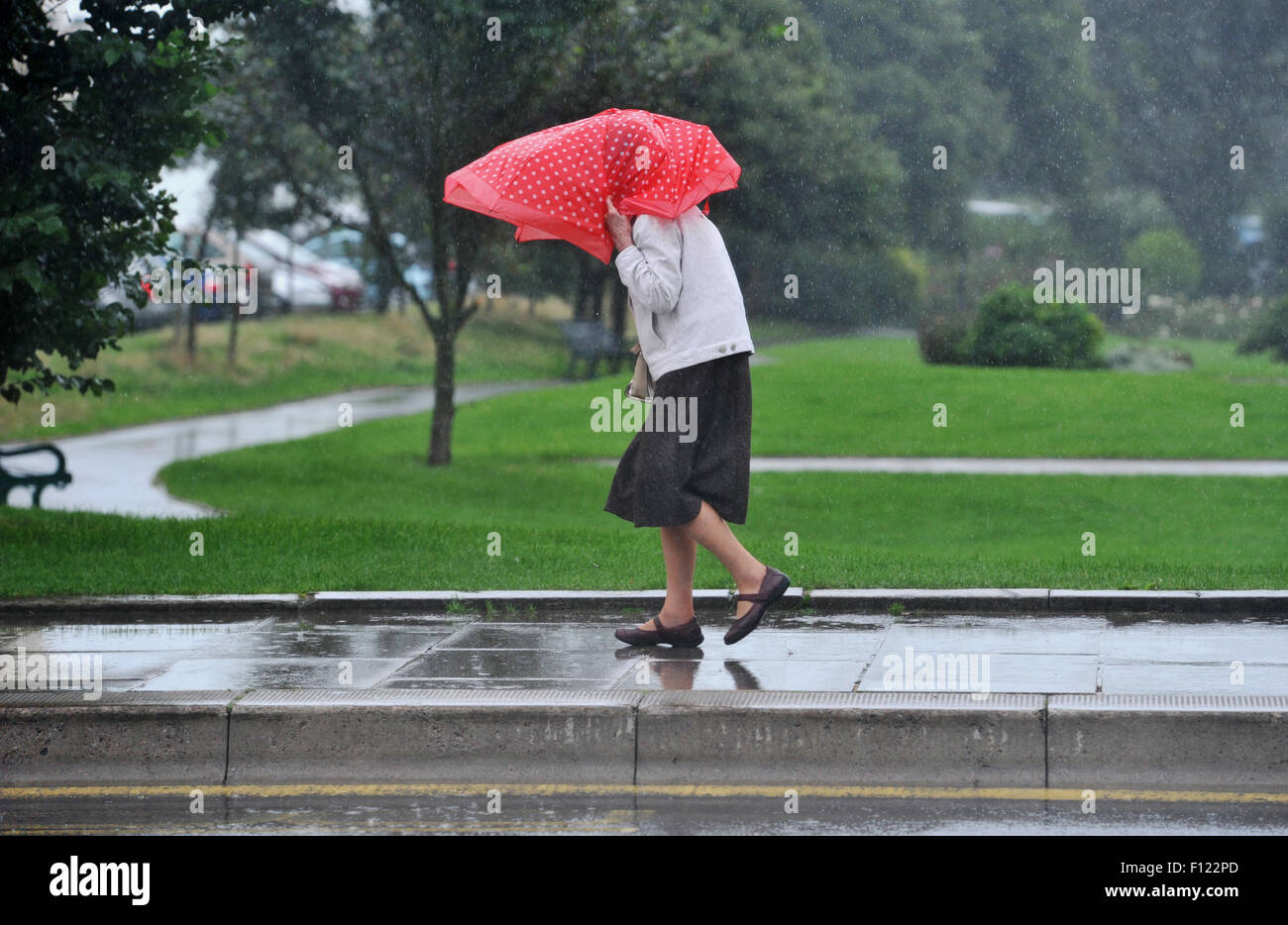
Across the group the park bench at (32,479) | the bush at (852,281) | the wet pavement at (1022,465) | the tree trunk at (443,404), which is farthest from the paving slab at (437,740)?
the bush at (852,281)

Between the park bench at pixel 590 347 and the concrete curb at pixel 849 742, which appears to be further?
the park bench at pixel 590 347

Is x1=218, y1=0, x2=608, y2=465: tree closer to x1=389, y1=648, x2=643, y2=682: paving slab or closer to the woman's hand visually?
x1=389, y1=648, x2=643, y2=682: paving slab

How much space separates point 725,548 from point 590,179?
143 cm

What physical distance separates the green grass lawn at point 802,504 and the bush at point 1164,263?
6144mm

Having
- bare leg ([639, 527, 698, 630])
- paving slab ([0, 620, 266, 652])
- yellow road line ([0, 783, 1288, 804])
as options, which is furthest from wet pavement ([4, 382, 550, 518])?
yellow road line ([0, 783, 1288, 804])

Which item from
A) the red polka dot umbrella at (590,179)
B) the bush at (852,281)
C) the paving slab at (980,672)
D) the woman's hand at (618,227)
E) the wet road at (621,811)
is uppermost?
the bush at (852,281)

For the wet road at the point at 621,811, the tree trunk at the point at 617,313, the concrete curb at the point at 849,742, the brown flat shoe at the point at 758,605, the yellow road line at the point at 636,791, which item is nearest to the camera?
the wet road at the point at 621,811

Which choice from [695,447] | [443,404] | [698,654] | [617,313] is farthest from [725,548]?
[617,313]

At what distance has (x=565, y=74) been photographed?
1597 cm

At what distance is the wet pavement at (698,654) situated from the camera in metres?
5.75

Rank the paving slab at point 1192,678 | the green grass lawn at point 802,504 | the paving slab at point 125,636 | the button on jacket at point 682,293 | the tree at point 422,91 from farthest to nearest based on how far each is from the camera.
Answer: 1. the tree at point 422,91
2. the green grass lawn at point 802,504
3. the paving slab at point 125,636
4. the button on jacket at point 682,293
5. the paving slab at point 1192,678

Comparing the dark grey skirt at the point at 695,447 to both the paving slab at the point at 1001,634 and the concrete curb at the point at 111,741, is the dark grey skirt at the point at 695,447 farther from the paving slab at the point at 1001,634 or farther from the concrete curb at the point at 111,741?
the concrete curb at the point at 111,741

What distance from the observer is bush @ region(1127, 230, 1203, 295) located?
107 ft
